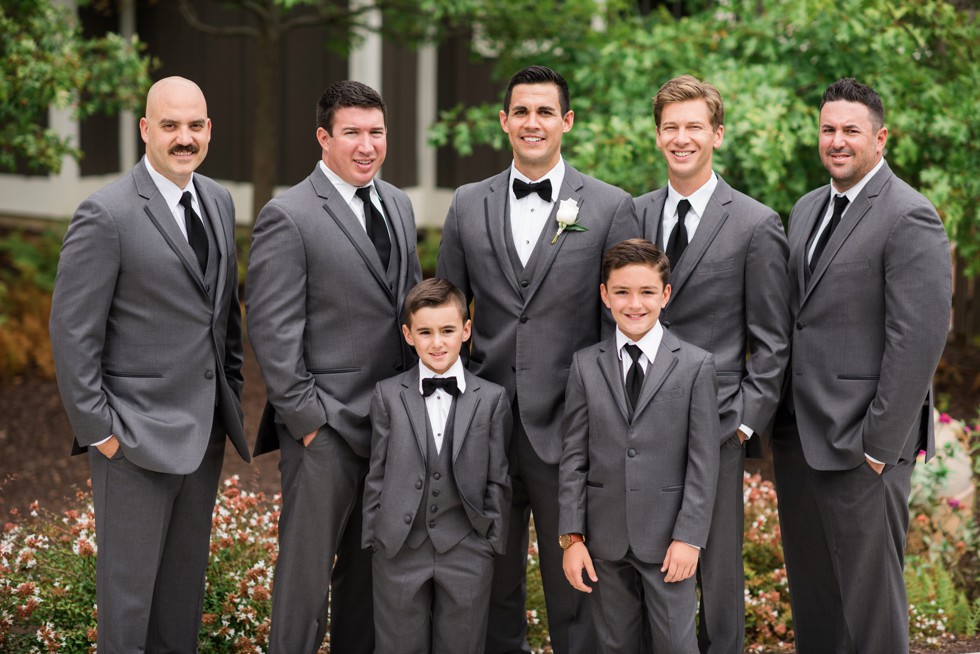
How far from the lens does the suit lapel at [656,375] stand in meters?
4.14

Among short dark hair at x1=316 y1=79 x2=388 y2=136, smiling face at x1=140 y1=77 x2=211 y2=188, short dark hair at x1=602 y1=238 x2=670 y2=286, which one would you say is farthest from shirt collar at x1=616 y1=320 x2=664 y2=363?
smiling face at x1=140 y1=77 x2=211 y2=188

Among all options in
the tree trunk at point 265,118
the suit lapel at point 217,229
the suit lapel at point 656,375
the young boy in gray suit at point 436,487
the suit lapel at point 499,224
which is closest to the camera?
the suit lapel at point 656,375

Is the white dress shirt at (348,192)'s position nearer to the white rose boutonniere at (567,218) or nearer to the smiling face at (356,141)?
the smiling face at (356,141)

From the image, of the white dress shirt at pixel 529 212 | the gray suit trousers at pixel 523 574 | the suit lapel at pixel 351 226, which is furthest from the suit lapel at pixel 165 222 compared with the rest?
the gray suit trousers at pixel 523 574

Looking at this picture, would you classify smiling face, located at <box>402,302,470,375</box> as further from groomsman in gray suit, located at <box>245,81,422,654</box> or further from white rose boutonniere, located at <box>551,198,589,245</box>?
white rose boutonniere, located at <box>551,198,589,245</box>

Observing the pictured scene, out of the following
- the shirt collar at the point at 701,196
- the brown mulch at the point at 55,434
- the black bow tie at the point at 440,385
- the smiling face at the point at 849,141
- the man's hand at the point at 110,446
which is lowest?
the brown mulch at the point at 55,434

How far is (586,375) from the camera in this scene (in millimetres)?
4211

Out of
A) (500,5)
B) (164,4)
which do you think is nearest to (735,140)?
(500,5)

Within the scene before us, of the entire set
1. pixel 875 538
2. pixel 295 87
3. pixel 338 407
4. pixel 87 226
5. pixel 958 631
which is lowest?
pixel 958 631

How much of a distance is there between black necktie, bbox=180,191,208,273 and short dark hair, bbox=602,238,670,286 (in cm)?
147

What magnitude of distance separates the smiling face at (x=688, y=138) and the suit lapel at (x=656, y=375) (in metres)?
0.67

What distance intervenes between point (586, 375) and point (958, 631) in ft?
8.85

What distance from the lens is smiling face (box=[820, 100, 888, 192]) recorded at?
4.32m

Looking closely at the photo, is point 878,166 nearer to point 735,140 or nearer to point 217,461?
point 217,461
